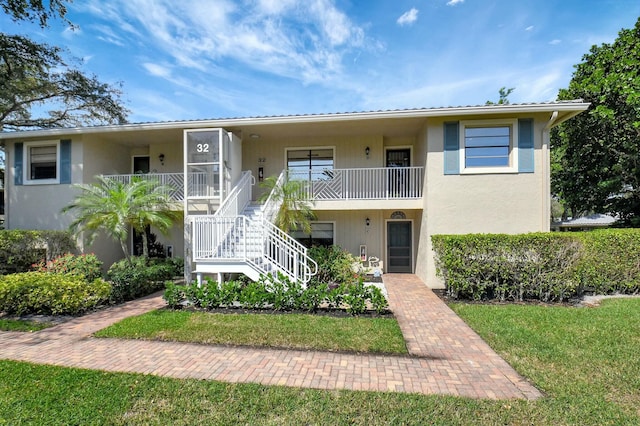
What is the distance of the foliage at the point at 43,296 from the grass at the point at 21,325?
0.43 metres

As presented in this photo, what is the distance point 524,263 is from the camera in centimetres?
696

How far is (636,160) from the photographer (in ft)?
35.6

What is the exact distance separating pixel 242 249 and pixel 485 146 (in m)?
7.50

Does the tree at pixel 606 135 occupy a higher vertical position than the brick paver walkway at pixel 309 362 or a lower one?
higher

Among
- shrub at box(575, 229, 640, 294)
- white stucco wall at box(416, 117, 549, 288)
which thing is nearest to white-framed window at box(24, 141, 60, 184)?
white stucco wall at box(416, 117, 549, 288)

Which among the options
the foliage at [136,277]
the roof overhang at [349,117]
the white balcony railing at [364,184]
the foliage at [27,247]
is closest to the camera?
the foliage at [136,277]

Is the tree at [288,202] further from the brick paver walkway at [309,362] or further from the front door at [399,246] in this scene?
the brick paver walkway at [309,362]

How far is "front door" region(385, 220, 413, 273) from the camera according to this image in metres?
10.9

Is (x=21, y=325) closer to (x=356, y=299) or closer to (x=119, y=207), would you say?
(x=119, y=207)

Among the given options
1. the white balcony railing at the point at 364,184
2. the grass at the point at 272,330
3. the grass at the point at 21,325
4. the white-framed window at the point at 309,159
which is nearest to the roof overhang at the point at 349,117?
the white balcony railing at the point at 364,184

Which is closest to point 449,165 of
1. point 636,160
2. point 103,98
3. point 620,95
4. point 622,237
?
point 622,237

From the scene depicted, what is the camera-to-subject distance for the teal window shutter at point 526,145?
8.18 m

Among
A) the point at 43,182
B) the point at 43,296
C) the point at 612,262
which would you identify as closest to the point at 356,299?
the point at 43,296

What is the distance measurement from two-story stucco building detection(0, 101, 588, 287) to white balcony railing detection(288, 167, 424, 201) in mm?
40
